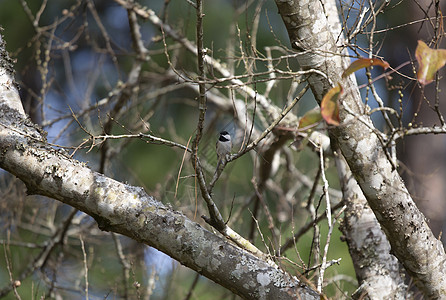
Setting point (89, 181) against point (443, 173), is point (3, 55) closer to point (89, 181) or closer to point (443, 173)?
point (89, 181)

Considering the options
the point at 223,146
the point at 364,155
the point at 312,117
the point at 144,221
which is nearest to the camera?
the point at 312,117

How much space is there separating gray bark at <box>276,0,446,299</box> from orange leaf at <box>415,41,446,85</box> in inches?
21.1

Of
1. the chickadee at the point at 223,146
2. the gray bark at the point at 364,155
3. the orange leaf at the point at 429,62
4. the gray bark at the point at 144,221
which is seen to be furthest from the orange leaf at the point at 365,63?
the chickadee at the point at 223,146

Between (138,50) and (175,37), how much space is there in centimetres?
32

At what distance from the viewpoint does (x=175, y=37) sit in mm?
3676

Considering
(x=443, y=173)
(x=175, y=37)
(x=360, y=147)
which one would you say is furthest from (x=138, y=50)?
(x=443, y=173)

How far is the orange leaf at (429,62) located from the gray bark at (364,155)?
536 millimetres

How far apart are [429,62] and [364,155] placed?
2.08 feet

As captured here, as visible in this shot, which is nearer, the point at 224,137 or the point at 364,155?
the point at 364,155

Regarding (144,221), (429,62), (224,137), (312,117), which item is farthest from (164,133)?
(429,62)

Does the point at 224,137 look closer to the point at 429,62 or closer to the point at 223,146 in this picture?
the point at 223,146

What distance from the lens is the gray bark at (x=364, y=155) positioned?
1.88 meters

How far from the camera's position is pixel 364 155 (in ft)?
6.22

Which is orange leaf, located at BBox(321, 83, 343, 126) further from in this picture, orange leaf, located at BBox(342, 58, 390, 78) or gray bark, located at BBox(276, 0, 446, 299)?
gray bark, located at BBox(276, 0, 446, 299)
